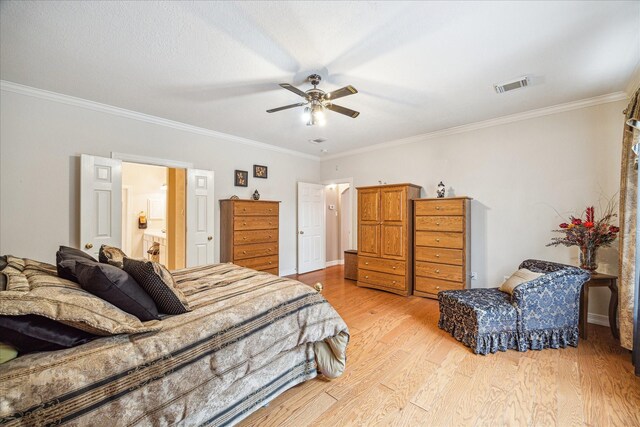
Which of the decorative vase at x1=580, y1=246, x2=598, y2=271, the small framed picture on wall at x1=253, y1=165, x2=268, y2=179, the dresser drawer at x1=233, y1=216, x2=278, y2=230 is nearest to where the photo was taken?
the decorative vase at x1=580, y1=246, x2=598, y2=271

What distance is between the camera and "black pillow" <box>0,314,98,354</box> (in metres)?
1.02

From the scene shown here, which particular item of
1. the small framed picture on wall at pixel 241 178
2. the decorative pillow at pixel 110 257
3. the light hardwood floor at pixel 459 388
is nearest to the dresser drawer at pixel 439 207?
the light hardwood floor at pixel 459 388

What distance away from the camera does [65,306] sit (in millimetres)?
1118

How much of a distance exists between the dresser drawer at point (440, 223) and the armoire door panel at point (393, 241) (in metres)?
0.29

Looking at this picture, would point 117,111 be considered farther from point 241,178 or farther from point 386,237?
point 386,237

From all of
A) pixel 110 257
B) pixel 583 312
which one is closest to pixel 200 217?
pixel 110 257

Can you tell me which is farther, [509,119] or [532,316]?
[509,119]

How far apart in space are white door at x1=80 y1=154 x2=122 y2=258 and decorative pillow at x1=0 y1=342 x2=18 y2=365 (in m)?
2.61

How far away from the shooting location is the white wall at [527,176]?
314cm

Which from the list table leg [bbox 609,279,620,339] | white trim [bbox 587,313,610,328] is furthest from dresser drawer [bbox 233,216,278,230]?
white trim [bbox 587,313,610,328]

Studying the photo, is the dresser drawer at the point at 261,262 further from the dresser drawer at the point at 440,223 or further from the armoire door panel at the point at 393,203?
the dresser drawer at the point at 440,223

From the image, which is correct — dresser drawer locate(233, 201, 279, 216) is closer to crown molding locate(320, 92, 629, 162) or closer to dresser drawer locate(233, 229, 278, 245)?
dresser drawer locate(233, 229, 278, 245)

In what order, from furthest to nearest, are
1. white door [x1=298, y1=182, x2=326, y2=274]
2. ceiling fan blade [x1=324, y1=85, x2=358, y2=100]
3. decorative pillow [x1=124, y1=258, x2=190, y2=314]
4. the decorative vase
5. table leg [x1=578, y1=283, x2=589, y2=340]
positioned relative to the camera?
white door [x1=298, y1=182, x2=326, y2=274]
the decorative vase
table leg [x1=578, y1=283, x2=589, y2=340]
ceiling fan blade [x1=324, y1=85, x2=358, y2=100]
decorative pillow [x1=124, y1=258, x2=190, y2=314]

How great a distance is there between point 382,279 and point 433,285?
2.64ft
